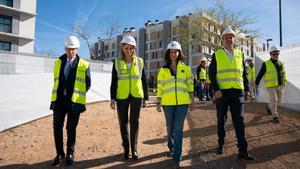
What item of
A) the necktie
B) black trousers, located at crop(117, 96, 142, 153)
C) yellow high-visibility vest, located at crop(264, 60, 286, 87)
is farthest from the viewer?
yellow high-visibility vest, located at crop(264, 60, 286, 87)

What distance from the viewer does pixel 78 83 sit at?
496 centimetres

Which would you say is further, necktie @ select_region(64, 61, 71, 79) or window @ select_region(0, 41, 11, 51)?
window @ select_region(0, 41, 11, 51)

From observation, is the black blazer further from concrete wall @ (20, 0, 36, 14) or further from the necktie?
concrete wall @ (20, 0, 36, 14)

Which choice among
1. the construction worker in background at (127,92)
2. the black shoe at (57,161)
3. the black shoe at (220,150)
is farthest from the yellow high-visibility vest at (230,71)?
the black shoe at (57,161)

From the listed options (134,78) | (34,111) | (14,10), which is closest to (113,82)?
(134,78)

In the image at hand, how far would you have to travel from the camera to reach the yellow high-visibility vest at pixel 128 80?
199 inches

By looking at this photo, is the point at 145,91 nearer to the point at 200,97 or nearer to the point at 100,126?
the point at 100,126

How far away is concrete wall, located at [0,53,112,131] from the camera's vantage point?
314 inches

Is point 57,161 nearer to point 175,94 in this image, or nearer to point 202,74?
point 175,94

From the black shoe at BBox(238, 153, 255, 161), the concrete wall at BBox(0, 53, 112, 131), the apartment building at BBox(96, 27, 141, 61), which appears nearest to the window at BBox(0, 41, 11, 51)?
the concrete wall at BBox(0, 53, 112, 131)

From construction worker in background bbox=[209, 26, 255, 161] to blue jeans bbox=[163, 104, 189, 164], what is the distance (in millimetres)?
789

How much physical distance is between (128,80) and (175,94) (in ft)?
2.98

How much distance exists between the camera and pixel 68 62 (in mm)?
5012

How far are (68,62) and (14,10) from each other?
110ft
